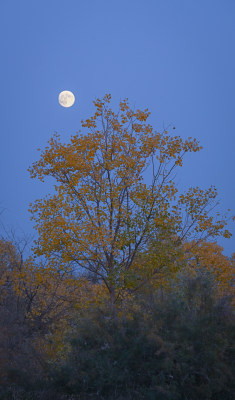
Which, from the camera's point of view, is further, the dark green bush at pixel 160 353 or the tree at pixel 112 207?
the tree at pixel 112 207

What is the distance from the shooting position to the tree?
1210cm

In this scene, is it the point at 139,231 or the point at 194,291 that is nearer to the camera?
the point at 194,291

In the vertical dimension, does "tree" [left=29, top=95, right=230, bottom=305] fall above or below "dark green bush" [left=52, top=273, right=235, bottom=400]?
above

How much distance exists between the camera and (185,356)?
6.03 meters

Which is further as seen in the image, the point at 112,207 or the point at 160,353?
the point at 112,207

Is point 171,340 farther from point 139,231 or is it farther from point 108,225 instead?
point 108,225

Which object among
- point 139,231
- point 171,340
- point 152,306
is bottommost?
point 171,340

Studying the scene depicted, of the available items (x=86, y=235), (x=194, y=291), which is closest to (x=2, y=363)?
(x=194, y=291)

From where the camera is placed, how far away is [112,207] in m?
12.8

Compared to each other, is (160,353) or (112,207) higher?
(112,207)

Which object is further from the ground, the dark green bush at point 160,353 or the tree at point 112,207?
the tree at point 112,207

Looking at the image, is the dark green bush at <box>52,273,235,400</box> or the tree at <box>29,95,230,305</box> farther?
the tree at <box>29,95,230,305</box>

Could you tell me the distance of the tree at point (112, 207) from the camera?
39.7 feet

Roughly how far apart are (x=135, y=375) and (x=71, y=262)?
6.58m
